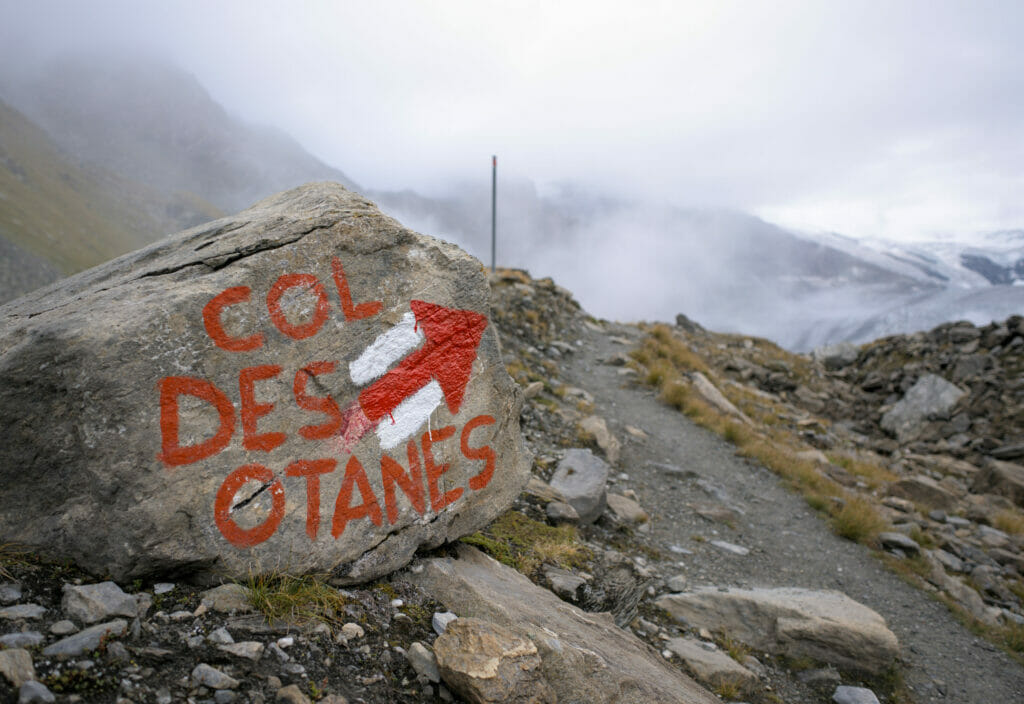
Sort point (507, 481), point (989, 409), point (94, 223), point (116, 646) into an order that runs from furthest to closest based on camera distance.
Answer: point (94, 223)
point (989, 409)
point (507, 481)
point (116, 646)

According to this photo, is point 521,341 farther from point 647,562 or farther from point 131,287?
point 131,287

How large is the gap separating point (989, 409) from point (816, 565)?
1242 cm

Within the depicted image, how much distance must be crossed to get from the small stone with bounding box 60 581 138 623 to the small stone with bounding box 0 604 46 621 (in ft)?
0.31

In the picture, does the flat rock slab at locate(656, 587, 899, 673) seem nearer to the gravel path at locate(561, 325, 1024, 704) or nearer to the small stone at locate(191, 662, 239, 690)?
the gravel path at locate(561, 325, 1024, 704)

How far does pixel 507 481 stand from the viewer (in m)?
4.51

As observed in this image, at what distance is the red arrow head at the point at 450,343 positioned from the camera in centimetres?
406

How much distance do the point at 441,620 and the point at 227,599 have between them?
1239 mm

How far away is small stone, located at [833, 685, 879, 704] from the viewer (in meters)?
4.84

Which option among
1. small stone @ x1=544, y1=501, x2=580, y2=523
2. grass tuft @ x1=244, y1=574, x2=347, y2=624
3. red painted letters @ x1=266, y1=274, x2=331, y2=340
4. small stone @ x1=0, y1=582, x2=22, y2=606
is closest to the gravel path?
small stone @ x1=544, y1=501, x2=580, y2=523

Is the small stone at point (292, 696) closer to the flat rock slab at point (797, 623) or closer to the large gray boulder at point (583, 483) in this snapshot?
the flat rock slab at point (797, 623)

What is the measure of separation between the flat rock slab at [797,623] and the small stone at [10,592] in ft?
16.9

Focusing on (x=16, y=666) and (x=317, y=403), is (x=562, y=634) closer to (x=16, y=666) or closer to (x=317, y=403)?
(x=317, y=403)

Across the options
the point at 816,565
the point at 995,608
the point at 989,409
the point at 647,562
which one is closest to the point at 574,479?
the point at 647,562

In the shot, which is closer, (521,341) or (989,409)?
(521,341)
